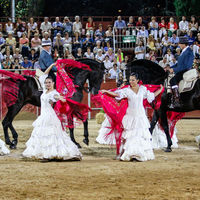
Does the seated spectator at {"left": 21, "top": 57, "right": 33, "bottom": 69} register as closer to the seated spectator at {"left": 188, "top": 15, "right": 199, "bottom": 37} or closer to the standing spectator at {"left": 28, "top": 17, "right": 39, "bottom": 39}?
the standing spectator at {"left": 28, "top": 17, "right": 39, "bottom": 39}

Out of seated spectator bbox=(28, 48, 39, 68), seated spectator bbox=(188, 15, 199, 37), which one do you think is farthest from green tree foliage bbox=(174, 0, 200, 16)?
seated spectator bbox=(28, 48, 39, 68)

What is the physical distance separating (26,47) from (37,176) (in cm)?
1428

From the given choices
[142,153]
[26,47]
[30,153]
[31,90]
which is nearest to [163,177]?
[142,153]

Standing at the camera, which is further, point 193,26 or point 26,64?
point 193,26

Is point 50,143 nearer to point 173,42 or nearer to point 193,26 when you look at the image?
point 173,42

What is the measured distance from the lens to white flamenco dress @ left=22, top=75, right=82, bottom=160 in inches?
370

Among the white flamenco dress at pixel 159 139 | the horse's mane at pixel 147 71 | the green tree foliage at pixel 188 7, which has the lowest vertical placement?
the white flamenco dress at pixel 159 139

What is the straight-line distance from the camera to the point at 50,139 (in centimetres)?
947

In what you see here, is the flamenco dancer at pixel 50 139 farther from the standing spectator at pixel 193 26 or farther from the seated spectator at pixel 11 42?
the standing spectator at pixel 193 26

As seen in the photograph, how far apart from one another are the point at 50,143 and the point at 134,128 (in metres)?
1.72

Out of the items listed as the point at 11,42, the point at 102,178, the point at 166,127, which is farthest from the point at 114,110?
the point at 11,42

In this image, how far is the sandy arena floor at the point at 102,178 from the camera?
6.50 m

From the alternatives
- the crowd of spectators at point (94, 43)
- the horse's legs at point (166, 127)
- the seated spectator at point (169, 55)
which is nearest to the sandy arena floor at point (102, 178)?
the horse's legs at point (166, 127)

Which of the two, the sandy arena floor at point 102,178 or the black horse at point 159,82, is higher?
→ the black horse at point 159,82
